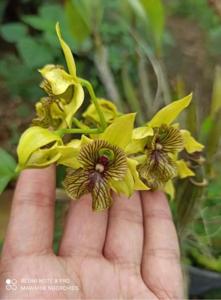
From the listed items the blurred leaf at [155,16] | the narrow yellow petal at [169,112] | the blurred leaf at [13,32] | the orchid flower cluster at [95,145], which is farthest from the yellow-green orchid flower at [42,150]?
the blurred leaf at [13,32]

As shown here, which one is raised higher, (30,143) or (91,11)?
(91,11)

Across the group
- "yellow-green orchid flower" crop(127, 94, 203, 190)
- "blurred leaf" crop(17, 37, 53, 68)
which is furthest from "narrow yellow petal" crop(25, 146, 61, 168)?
"blurred leaf" crop(17, 37, 53, 68)

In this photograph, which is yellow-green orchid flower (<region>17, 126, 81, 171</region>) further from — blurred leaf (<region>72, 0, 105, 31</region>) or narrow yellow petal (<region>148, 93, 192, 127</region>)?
blurred leaf (<region>72, 0, 105, 31</region>)

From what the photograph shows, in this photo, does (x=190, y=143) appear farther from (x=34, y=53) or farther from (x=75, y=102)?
(x=34, y=53)

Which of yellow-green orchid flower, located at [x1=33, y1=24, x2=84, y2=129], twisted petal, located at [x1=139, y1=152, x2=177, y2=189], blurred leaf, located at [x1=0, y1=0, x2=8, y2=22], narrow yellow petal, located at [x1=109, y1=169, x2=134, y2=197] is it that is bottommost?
narrow yellow petal, located at [x1=109, y1=169, x2=134, y2=197]

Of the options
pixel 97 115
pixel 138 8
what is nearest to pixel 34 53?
pixel 138 8

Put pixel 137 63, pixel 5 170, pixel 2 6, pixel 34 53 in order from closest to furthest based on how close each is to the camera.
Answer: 1. pixel 5 170
2. pixel 137 63
3. pixel 34 53
4. pixel 2 6
